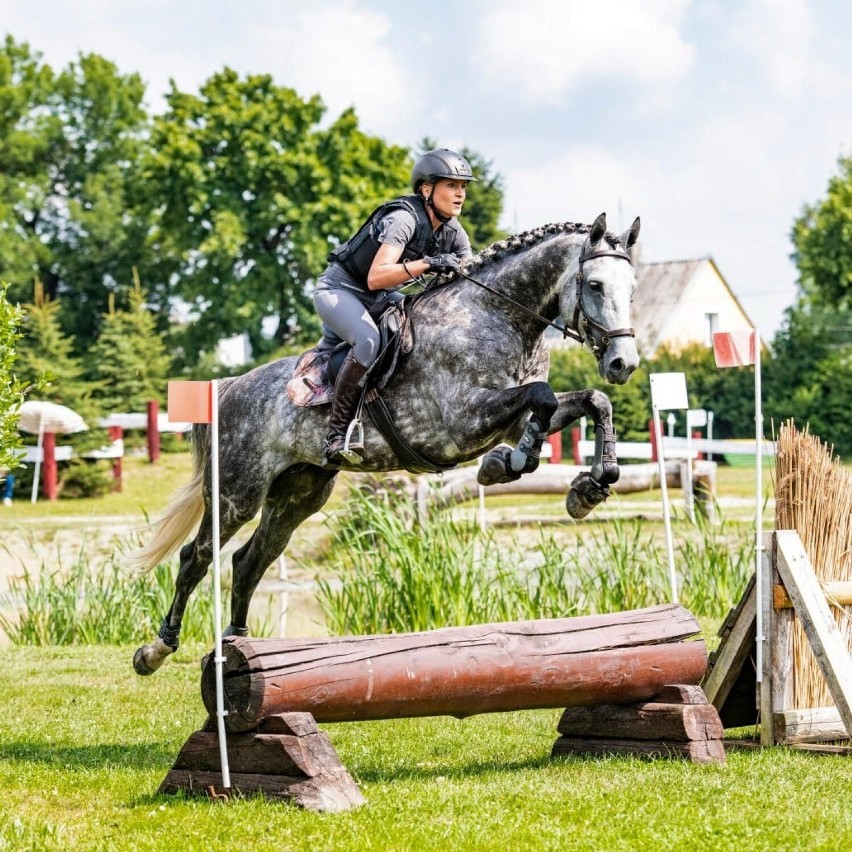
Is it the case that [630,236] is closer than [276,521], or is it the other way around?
[630,236]

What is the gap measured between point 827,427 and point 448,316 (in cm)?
2665

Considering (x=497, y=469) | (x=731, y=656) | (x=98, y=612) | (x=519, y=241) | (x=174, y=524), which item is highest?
(x=519, y=241)

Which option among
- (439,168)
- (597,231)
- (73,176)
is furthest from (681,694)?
(73,176)

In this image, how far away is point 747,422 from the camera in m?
31.3

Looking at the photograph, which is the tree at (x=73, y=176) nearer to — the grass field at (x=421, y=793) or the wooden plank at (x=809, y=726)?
the grass field at (x=421, y=793)

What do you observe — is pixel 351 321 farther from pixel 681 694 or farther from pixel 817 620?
pixel 817 620

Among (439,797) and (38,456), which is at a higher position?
(38,456)

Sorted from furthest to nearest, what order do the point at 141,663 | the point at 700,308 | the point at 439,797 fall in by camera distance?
the point at 700,308 → the point at 141,663 → the point at 439,797

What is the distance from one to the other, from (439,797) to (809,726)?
1.92 metres

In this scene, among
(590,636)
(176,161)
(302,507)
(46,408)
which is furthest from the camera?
(176,161)

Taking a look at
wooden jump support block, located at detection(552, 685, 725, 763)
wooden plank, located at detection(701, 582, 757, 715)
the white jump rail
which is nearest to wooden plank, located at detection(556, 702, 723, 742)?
wooden jump support block, located at detection(552, 685, 725, 763)

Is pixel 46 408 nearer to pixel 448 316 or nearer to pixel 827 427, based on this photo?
pixel 448 316

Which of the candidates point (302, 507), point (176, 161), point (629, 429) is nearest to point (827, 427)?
point (629, 429)

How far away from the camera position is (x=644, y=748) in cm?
565
